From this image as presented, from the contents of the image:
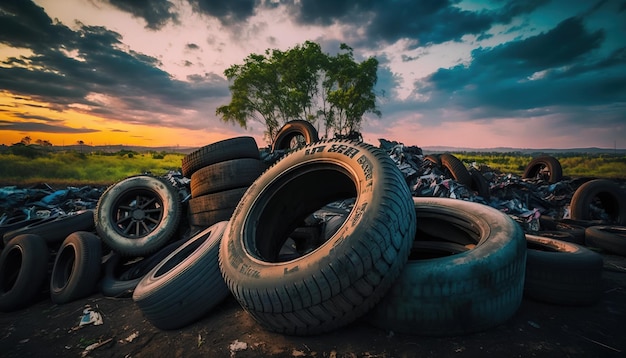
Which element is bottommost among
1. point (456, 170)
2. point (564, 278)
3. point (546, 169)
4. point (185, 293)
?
point (185, 293)

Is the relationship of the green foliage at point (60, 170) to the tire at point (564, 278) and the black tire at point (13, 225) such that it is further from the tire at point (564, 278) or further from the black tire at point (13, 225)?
the tire at point (564, 278)

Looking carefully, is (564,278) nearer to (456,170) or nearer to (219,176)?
(219,176)

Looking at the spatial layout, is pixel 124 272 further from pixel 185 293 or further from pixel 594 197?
pixel 594 197

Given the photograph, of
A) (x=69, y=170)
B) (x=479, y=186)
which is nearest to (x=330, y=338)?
(x=479, y=186)

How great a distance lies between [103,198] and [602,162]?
3009 centimetres

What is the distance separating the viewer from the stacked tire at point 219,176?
15.1 ft

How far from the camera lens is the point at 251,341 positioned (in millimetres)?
2100

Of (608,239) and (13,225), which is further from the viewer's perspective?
(13,225)

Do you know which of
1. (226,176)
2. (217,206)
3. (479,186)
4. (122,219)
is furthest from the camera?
(479,186)

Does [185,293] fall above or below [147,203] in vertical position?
below

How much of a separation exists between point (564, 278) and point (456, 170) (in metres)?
5.77

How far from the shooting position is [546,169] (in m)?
10.3

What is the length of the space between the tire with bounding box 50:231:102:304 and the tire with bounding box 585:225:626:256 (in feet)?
22.3

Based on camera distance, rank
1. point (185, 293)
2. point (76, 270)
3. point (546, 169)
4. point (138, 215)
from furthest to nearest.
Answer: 1. point (546, 169)
2. point (138, 215)
3. point (76, 270)
4. point (185, 293)
